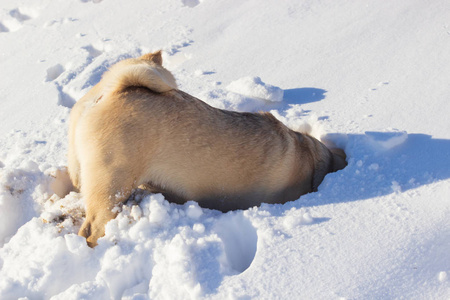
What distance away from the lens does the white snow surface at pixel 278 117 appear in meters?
2.18

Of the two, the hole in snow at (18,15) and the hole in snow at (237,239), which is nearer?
the hole in snow at (237,239)

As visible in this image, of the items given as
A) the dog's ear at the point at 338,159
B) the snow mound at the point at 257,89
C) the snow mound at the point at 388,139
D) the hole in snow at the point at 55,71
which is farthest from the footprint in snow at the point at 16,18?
the snow mound at the point at 388,139

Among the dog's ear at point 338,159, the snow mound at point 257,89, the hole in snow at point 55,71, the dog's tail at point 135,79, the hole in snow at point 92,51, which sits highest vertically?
the dog's tail at point 135,79

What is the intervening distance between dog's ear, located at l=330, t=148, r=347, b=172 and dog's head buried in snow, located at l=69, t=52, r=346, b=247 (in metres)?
0.45

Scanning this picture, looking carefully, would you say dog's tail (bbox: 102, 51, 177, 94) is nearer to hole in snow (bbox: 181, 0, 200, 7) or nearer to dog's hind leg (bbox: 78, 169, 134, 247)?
dog's hind leg (bbox: 78, 169, 134, 247)

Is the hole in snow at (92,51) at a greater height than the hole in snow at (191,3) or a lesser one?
lesser

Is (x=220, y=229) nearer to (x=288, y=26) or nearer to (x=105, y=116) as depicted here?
(x=105, y=116)

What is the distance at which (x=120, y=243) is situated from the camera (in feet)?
7.79

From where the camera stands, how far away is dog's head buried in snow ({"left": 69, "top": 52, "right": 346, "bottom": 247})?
244cm

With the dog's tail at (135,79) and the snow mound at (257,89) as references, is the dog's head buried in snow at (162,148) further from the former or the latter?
the snow mound at (257,89)

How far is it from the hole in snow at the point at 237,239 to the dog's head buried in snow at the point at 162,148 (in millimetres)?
312

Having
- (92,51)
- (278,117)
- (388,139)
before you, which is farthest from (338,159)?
(92,51)

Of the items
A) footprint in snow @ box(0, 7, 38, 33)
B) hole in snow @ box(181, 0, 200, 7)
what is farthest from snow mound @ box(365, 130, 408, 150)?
footprint in snow @ box(0, 7, 38, 33)

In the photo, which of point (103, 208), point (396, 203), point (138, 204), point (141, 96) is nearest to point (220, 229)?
point (138, 204)
